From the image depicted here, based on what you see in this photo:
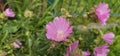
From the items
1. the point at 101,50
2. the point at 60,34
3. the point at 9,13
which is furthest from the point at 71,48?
the point at 9,13

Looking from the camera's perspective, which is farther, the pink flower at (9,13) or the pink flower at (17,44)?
the pink flower at (9,13)

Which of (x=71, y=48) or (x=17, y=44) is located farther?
(x=17, y=44)

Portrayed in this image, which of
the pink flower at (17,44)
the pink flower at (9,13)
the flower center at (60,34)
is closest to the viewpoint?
the flower center at (60,34)

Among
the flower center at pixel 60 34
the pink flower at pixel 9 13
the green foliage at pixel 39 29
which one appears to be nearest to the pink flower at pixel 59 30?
the flower center at pixel 60 34

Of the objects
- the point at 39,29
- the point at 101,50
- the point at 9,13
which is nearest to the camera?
the point at 101,50

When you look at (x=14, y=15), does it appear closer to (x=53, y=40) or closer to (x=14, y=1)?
(x=14, y=1)

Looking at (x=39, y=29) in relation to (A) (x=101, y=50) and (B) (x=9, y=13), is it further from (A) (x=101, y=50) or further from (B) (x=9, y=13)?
(A) (x=101, y=50)

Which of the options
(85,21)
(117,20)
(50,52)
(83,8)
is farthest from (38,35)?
(117,20)

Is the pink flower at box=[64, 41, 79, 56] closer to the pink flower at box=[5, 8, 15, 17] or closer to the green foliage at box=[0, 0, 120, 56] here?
the green foliage at box=[0, 0, 120, 56]

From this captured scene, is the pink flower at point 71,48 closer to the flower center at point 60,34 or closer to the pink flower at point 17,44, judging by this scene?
the flower center at point 60,34
